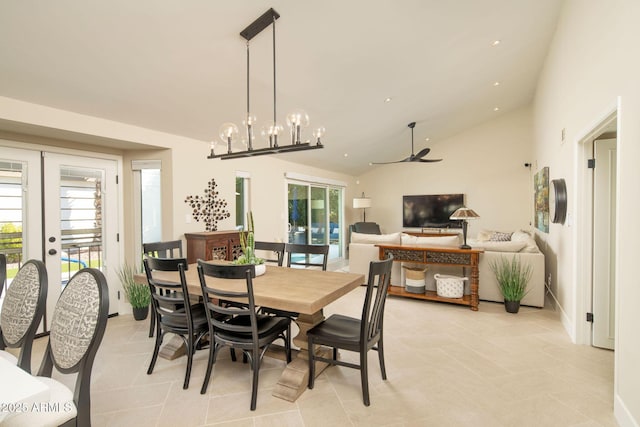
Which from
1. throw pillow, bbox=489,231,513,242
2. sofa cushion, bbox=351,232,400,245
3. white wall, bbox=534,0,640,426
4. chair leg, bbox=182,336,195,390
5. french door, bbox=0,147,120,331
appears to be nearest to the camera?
white wall, bbox=534,0,640,426

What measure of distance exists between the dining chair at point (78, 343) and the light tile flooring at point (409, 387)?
73 centimetres

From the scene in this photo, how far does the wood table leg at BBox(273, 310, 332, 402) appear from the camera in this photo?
7.14 feet

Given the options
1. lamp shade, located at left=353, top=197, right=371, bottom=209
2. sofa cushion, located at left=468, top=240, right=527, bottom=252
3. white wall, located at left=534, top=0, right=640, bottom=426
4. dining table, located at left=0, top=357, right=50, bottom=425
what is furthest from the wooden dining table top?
lamp shade, located at left=353, top=197, right=371, bottom=209

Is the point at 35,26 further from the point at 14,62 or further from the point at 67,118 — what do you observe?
the point at 67,118

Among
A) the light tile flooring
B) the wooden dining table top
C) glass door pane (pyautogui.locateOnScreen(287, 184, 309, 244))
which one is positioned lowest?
the light tile flooring

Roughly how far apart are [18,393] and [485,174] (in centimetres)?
882

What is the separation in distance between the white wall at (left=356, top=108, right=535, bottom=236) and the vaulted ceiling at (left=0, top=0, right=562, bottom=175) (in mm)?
2541

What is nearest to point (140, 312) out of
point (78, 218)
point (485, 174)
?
point (78, 218)

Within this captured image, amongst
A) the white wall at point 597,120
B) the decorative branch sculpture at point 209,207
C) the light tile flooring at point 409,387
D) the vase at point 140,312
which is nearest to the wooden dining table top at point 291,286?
the light tile flooring at point 409,387

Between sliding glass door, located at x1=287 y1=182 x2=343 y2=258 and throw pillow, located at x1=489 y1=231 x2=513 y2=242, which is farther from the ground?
sliding glass door, located at x1=287 y1=182 x2=343 y2=258

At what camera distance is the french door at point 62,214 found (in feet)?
10.5

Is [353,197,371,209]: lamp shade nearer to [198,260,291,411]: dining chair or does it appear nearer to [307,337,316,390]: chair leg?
[198,260,291,411]: dining chair

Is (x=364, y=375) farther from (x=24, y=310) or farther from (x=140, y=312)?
(x=140, y=312)

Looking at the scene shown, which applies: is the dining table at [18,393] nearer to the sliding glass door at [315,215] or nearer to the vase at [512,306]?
the vase at [512,306]
